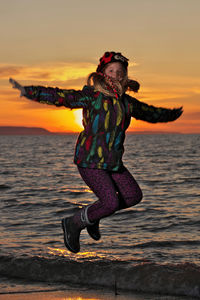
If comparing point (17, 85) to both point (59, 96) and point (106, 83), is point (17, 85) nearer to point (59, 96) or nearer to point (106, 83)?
point (59, 96)

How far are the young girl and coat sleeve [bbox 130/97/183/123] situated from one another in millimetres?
18

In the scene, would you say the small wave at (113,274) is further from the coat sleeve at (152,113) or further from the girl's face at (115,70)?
the girl's face at (115,70)

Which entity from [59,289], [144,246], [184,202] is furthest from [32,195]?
[59,289]

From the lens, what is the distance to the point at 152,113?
5.76 m

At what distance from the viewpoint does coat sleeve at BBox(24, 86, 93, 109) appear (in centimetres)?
520

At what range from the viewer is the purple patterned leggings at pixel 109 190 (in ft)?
17.7

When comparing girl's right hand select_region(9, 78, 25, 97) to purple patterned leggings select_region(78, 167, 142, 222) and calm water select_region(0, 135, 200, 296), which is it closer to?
purple patterned leggings select_region(78, 167, 142, 222)

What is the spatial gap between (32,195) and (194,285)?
1147cm

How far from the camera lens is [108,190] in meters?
5.42

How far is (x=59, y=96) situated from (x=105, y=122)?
1.80 ft

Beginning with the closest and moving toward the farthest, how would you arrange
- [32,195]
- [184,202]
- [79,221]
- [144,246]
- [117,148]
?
1. [117,148]
2. [79,221]
3. [144,246]
4. [184,202]
5. [32,195]

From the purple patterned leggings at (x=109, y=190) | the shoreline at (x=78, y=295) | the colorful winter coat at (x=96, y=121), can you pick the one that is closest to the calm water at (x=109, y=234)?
the shoreline at (x=78, y=295)

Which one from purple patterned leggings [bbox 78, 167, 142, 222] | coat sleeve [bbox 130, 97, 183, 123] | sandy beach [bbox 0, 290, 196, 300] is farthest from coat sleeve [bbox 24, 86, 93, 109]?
sandy beach [bbox 0, 290, 196, 300]

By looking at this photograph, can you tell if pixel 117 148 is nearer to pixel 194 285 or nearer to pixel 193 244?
pixel 194 285
